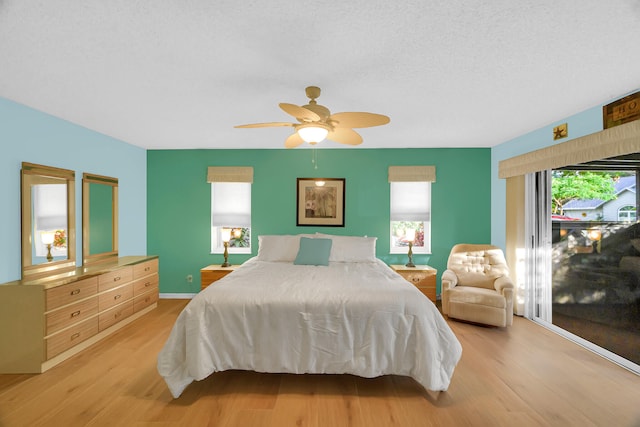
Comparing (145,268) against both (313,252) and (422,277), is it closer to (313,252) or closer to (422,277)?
(313,252)

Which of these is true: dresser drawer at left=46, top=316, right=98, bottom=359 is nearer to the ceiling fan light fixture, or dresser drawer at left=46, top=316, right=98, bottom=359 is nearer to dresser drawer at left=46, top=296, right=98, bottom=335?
dresser drawer at left=46, top=296, right=98, bottom=335

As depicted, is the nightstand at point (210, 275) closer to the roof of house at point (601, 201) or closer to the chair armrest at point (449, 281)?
the chair armrest at point (449, 281)

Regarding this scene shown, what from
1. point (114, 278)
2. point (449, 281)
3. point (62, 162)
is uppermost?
point (62, 162)

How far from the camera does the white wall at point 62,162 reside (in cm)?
255

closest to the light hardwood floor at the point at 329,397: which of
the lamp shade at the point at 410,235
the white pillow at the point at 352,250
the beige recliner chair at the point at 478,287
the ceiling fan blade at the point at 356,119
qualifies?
the beige recliner chair at the point at 478,287

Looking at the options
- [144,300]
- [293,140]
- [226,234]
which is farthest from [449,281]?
[144,300]

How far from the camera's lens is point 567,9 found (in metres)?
1.46

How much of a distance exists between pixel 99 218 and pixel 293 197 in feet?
8.61

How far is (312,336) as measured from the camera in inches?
82.9

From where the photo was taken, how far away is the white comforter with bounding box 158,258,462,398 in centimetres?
206

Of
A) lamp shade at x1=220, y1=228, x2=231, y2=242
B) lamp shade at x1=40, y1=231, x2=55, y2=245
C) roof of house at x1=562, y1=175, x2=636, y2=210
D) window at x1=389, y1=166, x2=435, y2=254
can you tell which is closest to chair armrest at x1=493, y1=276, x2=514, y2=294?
window at x1=389, y1=166, x2=435, y2=254

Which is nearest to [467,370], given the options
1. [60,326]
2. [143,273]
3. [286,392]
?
[286,392]

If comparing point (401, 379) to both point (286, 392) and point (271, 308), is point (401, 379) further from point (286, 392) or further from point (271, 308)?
point (271, 308)

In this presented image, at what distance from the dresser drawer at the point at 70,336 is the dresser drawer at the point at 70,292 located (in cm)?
26
